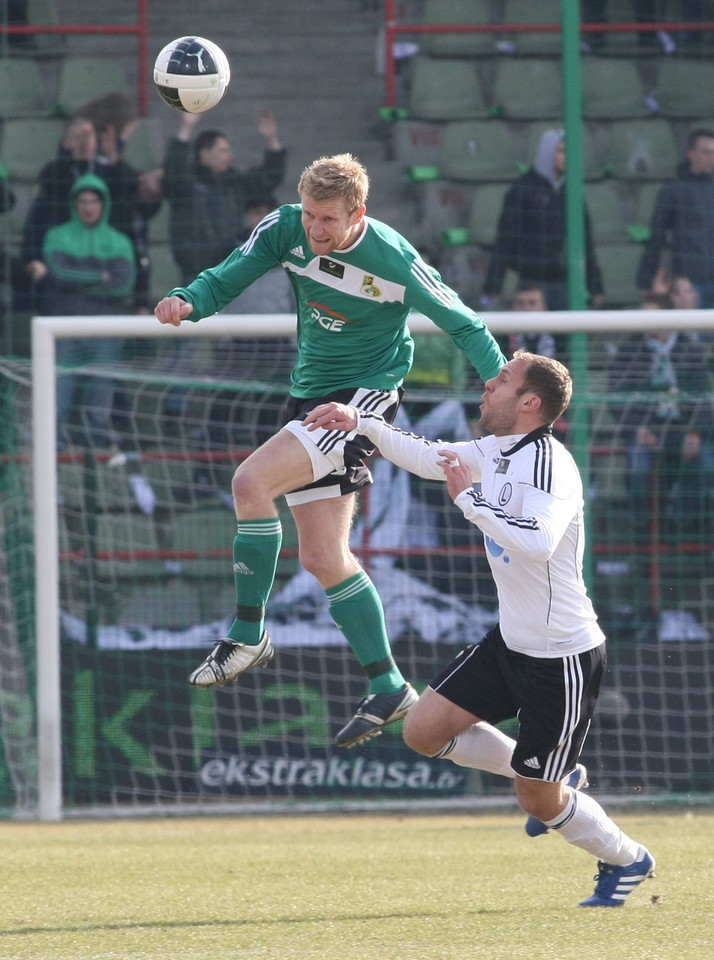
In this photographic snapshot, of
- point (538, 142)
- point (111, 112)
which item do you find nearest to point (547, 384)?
point (538, 142)

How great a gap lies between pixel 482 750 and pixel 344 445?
126cm

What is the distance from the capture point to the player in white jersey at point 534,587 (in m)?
4.70

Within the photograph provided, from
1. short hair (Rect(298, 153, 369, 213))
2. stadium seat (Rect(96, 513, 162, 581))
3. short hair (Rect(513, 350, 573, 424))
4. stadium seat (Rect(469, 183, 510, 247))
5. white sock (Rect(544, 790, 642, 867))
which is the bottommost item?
white sock (Rect(544, 790, 642, 867))

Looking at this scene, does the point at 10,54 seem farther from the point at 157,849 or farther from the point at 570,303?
the point at 157,849

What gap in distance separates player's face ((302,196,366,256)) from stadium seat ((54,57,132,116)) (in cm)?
594

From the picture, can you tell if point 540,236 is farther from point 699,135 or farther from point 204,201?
point 204,201

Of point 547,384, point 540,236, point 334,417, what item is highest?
point 540,236

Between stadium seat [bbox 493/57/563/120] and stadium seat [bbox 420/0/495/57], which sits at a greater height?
stadium seat [bbox 420/0/495/57]

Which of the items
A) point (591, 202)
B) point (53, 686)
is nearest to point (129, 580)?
point (53, 686)

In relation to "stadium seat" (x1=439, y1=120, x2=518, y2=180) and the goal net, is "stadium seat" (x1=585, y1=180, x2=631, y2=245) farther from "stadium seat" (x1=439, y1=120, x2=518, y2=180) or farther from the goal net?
the goal net

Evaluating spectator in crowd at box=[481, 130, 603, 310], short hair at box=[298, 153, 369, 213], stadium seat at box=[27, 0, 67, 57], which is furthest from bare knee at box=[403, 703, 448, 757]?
stadium seat at box=[27, 0, 67, 57]

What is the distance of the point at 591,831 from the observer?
5.01 m

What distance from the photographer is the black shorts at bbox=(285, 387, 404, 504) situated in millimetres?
5133

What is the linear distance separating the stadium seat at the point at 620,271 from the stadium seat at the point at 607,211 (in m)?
0.08
